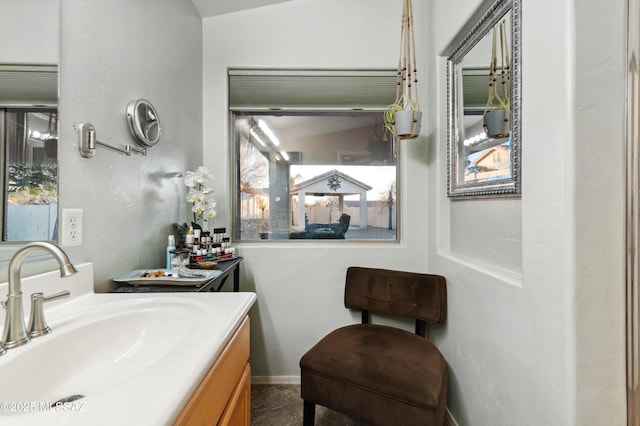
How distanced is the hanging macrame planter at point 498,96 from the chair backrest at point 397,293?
786 mm

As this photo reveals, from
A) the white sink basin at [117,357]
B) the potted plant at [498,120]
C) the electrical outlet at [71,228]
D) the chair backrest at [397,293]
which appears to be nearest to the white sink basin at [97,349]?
the white sink basin at [117,357]

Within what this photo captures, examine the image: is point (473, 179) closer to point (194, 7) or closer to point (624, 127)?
point (624, 127)

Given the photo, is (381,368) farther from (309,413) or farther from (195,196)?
(195,196)

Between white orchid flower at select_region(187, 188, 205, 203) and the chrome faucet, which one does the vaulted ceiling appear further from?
the chrome faucet

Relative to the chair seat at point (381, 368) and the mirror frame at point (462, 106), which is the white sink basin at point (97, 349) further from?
the mirror frame at point (462, 106)

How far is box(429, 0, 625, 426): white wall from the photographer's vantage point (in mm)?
697

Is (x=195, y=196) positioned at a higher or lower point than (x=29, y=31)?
lower

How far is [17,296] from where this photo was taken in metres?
0.58

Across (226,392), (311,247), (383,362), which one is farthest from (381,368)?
(311,247)

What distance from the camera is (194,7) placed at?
1.62m

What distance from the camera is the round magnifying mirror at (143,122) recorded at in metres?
1.09

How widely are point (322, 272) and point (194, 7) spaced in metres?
1.85

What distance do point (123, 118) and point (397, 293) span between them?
1573 mm

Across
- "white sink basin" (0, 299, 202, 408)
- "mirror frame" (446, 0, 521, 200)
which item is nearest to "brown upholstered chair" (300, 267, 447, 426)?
"mirror frame" (446, 0, 521, 200)
